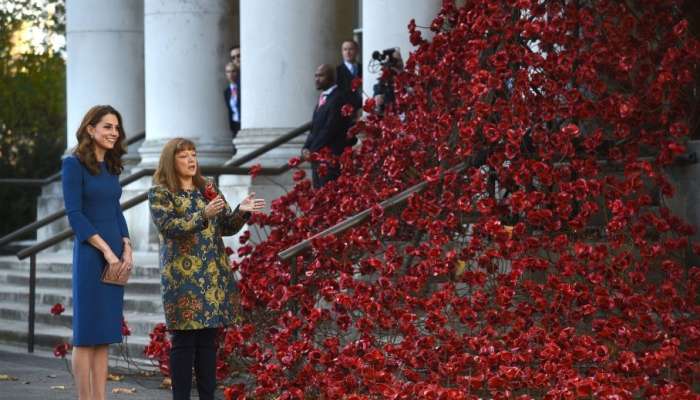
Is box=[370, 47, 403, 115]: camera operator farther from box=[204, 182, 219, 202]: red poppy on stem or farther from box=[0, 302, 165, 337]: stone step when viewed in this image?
box=[204, 182, 219, 202]: red poppy on stem

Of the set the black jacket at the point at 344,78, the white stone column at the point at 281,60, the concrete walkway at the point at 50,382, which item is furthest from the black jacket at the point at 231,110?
the concrete walkway at the point at 50,382

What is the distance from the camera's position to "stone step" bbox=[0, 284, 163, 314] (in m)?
14.2

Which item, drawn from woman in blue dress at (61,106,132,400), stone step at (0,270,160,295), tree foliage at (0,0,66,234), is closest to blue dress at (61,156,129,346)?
woman in blue dress at (61,106,132,400)

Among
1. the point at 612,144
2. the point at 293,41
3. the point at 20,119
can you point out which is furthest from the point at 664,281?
the point at 20,119

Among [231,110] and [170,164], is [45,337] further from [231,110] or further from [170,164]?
[170,164]

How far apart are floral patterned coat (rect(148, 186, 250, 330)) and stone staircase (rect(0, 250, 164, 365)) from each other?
155 inches

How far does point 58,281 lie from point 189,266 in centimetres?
757

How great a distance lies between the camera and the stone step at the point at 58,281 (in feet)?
48.3

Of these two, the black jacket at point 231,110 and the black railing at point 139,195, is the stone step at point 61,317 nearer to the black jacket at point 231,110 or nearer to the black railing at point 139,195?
the black railing at point 139,195

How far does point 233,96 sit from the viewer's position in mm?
16969

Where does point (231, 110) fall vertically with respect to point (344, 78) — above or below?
below

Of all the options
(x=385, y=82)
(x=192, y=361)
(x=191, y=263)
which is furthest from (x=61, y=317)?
(x=191, y=263)

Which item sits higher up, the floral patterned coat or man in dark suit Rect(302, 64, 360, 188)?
man in dark suit Rect(302, 64, 360, 188)

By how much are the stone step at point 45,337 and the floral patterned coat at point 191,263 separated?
4.01m
